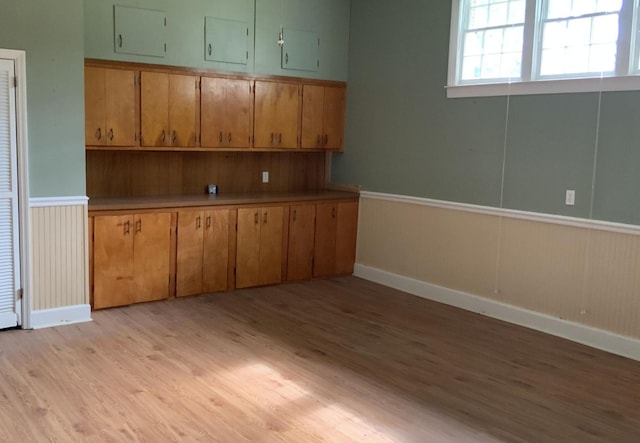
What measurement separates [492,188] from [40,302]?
3.66 metres

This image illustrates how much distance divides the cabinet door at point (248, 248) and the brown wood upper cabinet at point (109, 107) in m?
1.20

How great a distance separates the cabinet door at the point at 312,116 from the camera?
6.29 m

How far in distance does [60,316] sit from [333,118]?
3.33 metres

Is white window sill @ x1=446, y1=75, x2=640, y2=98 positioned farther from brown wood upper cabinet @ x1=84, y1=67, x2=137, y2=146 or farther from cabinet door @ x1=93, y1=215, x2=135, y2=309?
cabinet door @ x1=93, y1=215, x2=135, y2=309

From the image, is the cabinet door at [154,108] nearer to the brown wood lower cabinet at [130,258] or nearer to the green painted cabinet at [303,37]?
the brown wood lower cabinet at [130,258]

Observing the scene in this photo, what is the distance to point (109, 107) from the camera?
16.6ft

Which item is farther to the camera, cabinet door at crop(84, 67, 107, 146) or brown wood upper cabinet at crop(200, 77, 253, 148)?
brown wood upper cabinet at crop(200, 77, 253, 148)

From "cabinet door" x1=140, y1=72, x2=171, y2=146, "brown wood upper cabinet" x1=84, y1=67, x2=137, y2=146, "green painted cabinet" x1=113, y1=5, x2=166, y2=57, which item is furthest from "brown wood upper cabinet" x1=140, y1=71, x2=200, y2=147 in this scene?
"green painted cabinet" x1=113, y1=5, x2=166, y2=57

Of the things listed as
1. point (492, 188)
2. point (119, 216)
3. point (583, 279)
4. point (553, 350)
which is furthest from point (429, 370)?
point (119, 216)

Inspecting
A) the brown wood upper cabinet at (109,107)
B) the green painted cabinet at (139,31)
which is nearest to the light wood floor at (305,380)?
the brown wood upper cabinet at (109,107)

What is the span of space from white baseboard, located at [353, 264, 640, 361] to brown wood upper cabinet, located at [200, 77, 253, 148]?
188cm

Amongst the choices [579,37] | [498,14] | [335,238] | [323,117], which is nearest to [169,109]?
[323,117]

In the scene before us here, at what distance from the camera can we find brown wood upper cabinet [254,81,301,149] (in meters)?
5.97

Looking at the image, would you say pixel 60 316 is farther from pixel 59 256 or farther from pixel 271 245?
pixel 271 245
